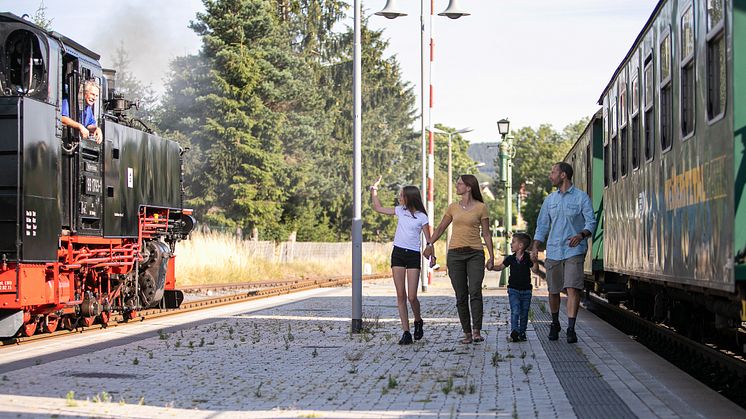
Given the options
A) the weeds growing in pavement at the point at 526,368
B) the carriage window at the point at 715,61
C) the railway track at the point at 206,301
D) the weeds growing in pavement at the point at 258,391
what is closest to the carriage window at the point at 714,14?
the carriage window at the point at 715,61

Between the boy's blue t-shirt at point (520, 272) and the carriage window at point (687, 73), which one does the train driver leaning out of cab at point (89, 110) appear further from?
the carriage window at point (687, 73)

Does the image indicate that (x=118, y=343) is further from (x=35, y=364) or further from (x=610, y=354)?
(x=610, y=354)

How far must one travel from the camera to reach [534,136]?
114312 millimetres

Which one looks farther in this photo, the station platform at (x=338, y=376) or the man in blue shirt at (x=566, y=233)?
the man in blue shirt at (x=566, y=233)

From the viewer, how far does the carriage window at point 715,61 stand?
7.69 metres

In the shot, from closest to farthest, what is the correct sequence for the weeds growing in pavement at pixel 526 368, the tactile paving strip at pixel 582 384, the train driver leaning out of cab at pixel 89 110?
the tactile paving strip at pixel 582 384
the weeds growing in pavement at pixel 526 368
the train driver leaning out of cab at pixel 89 110

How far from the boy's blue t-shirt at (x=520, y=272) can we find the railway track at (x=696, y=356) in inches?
68.3

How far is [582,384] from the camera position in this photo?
945 centimetres

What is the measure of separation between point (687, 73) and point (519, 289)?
194 inches

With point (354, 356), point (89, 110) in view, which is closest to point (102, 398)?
point (354, 356)

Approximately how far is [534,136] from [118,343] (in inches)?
4066

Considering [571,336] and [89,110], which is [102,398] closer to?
[571,336]

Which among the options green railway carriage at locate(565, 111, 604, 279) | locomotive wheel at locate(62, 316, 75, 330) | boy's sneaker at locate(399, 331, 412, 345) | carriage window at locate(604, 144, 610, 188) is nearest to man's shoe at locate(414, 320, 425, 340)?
boy's sneaker at locate(399, 331, 412, 345)

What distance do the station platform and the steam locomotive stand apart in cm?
67
